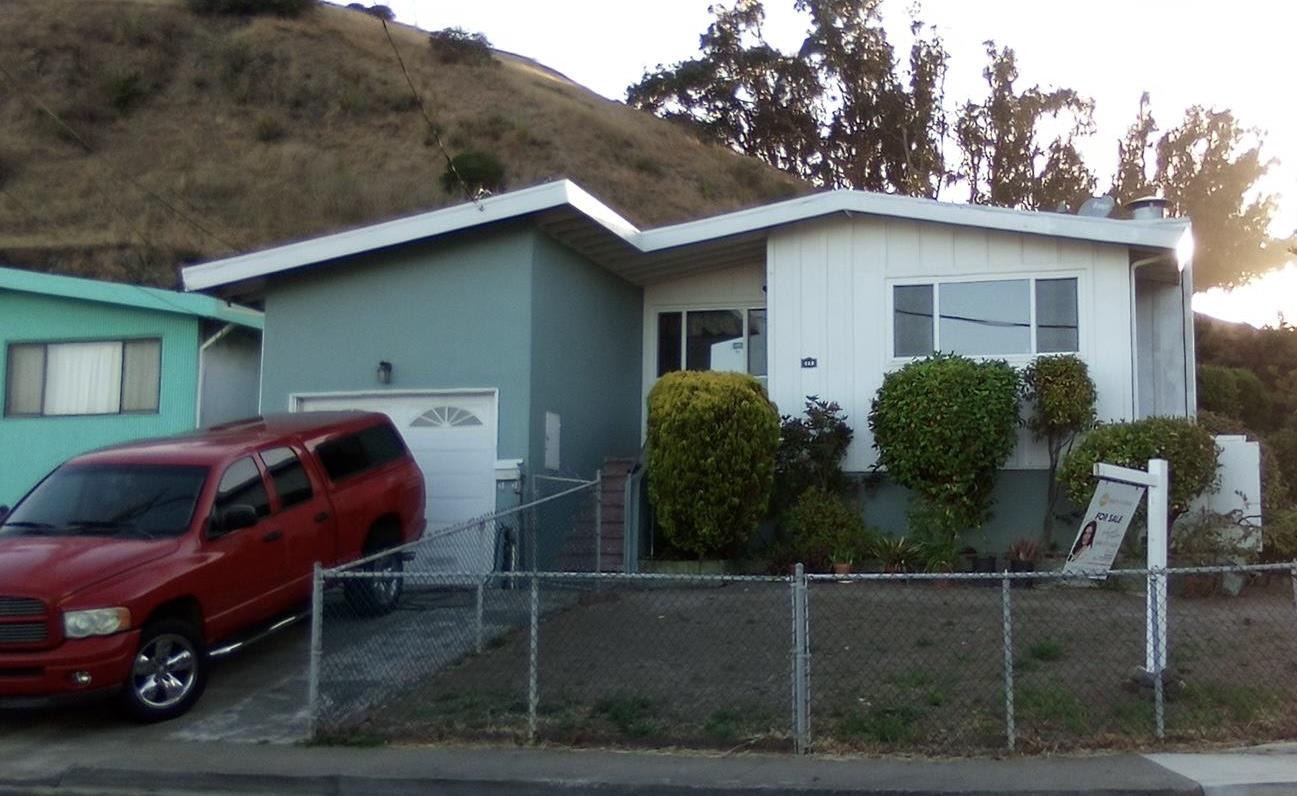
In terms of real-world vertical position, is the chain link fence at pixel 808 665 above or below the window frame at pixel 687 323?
below

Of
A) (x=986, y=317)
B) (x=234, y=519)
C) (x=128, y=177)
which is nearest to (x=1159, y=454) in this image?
(x=986, y=317)

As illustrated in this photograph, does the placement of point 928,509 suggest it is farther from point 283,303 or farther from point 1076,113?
point 1076,113

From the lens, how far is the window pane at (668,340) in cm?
1783

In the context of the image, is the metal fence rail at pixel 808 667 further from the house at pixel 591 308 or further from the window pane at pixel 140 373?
the window pane at pixel 140 373

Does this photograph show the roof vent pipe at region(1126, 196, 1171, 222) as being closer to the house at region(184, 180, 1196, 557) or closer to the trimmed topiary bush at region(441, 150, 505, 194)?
the house at region(184, 180, 1196, 557)

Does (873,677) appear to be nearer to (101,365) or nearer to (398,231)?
(398,231)

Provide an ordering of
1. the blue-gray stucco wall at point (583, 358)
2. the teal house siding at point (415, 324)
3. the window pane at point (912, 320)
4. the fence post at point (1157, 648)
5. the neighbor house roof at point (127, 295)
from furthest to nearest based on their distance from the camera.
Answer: the neighbor house roof at point (127, 295), the window pane at point (912, 320), the blue-gray stucco wall at point (583, 358), the teal house siding at point (415, 324), the fence post at point (1157, 648)

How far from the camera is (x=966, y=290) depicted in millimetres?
15500

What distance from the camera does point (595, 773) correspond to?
7.82 m

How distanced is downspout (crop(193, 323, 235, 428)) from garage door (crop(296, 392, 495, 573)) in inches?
80.1

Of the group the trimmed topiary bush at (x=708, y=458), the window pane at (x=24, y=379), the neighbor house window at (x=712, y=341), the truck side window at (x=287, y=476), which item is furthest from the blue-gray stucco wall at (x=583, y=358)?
the window pane at (x=24, y=379)

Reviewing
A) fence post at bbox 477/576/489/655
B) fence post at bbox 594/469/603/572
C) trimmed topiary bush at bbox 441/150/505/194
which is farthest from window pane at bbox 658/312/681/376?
trimmed topiary bush at bbox 441/150/505/194

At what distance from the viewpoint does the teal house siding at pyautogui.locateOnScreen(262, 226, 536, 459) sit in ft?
47.7

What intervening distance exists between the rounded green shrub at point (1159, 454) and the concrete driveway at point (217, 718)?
7951mm
